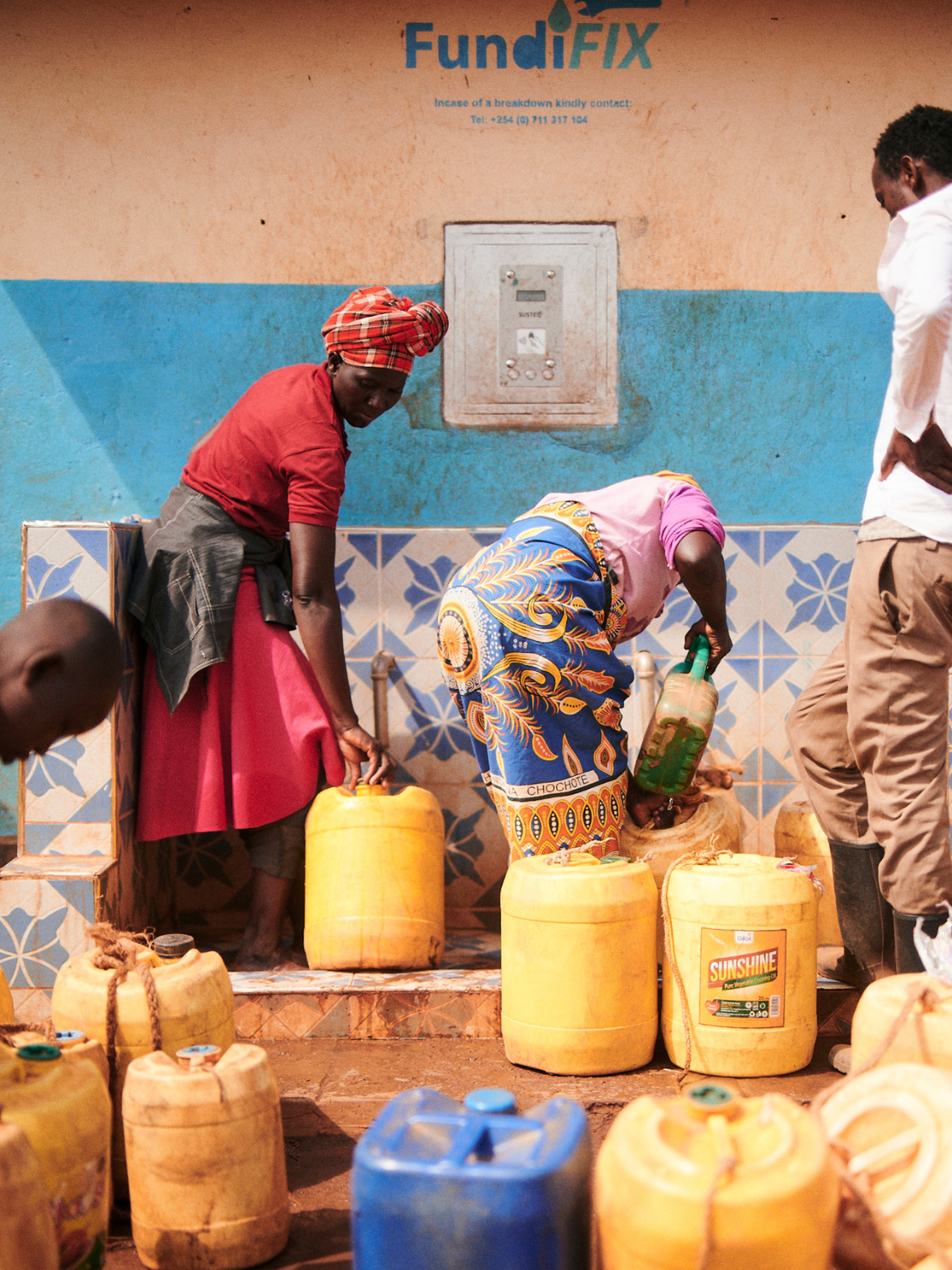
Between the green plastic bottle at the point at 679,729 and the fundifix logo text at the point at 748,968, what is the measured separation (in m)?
0.67

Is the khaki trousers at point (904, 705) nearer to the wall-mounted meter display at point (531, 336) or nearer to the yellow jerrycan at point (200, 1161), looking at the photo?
the yellow jerrycan at point (200, 1161)

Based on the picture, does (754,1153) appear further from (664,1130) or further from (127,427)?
(127,427)

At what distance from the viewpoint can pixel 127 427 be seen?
4250mm

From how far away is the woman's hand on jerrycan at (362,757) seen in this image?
3.48 m

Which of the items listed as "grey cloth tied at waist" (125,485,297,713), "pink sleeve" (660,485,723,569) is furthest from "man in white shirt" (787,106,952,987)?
"grey cloth tied at waist" (125,485,297,713)

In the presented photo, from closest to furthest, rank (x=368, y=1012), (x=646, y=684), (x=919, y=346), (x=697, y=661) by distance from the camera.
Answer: (x=919, y=346) → (x=368, y=1012) → (x=697, y=661) → (x=646, y=684)

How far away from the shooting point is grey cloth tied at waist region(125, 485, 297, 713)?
11.6 ft

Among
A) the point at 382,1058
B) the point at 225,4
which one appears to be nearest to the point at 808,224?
the point at 225,4

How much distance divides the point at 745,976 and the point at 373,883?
3.63 feet

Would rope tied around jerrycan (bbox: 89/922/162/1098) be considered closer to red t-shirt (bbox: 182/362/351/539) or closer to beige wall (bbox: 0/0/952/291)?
red t-shirt (bbox: 182/362/351/539)

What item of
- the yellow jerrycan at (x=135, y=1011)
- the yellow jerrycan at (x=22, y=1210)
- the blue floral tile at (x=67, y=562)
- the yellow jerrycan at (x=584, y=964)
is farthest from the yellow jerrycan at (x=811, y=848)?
the yellow jerrycan at (x=22, y=1210)

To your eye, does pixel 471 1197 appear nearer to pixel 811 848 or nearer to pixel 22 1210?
pixel 22 1210

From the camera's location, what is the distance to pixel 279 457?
3531mm

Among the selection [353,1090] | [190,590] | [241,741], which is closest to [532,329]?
[190,590]
